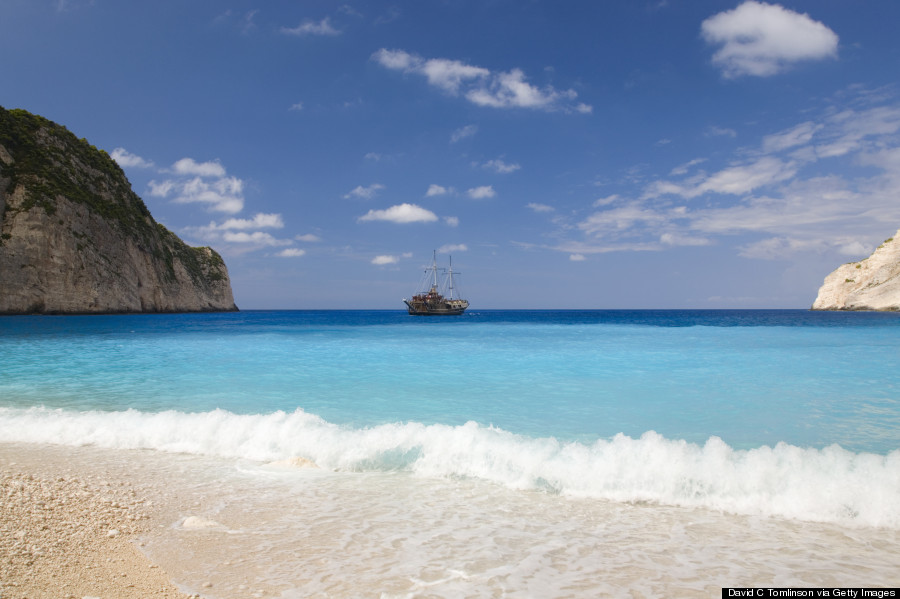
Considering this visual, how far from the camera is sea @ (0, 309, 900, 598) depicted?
→ 157 inches

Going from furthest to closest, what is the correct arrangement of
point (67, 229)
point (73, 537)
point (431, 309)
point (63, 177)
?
1. point (431, 309)
2. point (63, 177)
3. point (67, 229)
4. point (73, 537)

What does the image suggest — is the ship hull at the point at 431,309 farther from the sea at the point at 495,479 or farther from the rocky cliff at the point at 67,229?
the sea at the point at 495,479

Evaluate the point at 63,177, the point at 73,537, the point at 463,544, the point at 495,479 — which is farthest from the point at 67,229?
the point at 463,544

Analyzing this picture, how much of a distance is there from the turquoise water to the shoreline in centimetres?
217

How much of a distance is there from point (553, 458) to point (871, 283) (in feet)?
410

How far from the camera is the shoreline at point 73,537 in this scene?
11.8ft

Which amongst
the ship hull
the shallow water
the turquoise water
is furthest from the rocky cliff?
the shallow water

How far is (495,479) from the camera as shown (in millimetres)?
6586

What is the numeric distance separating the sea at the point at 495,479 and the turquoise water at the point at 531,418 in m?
0.05

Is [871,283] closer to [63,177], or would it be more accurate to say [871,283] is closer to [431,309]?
[431,309]

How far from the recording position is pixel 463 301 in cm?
11206

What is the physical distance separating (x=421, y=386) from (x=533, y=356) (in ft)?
30.9

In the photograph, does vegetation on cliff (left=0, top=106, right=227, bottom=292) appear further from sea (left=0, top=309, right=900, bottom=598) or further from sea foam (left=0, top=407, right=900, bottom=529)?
sea foam (left=0, top=407, right=900, bottom=529)

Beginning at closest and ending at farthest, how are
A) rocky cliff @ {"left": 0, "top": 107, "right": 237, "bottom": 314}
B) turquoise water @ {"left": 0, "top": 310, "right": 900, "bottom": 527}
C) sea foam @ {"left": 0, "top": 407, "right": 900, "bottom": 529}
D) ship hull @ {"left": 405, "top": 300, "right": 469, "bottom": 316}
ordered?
sea foam @ {"left": 0, "top": 407, "right": 900, "bottom": 529}, turquoise water @ {"left": 0, "top": 310, "right": 900, "bottom": 527}, rocky cliff @ {"left": 0, "top": 107, "right": 237, "bottom": 314}, ship hull @ {"left": 405, "top": 300, "right": 469, "bottom": 316}
